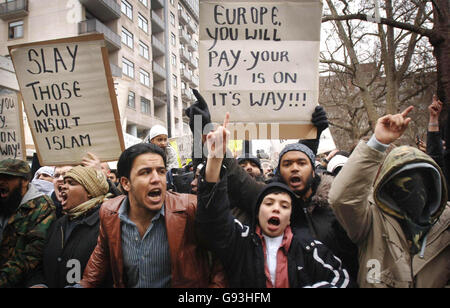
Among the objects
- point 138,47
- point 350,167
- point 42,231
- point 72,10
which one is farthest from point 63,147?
point 138,47

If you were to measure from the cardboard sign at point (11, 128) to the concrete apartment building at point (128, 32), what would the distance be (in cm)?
678

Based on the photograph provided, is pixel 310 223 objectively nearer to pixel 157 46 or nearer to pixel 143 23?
pixel 143 23

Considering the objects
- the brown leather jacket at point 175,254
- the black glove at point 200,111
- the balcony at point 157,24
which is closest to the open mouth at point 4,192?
the brown leather jacket at point 175,254

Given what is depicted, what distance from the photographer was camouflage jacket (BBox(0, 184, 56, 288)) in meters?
2.20

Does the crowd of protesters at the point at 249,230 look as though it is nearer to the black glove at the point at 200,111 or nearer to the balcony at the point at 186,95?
the black glove at the point at 200,111

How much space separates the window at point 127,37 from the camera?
23164 mm

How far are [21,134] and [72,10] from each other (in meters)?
19.4

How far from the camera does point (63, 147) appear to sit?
2.91 metres

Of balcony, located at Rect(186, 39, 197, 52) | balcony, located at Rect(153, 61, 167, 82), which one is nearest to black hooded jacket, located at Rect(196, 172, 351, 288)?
balcony, located at Rect(153, 61, 167, 82)

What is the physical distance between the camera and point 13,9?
17969mm

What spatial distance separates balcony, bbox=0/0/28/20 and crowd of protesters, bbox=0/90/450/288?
820 inches

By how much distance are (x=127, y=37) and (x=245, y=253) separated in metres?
25.0

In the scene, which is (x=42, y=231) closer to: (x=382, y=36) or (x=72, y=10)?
(x=382, y=36)

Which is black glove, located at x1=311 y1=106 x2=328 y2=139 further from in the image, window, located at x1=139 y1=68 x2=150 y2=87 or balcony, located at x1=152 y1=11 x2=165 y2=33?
balcony, located at x1=152 y1=11 x2=165 y2=33
